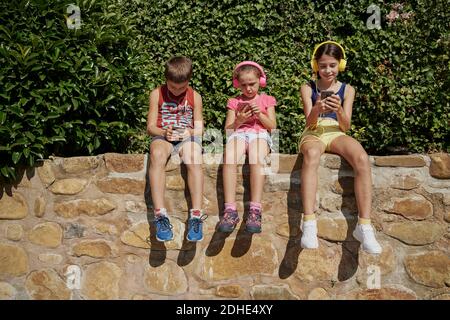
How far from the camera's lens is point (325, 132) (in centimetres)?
322

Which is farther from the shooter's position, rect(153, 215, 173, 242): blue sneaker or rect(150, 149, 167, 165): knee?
rect(150, 149, 167, 165): knee

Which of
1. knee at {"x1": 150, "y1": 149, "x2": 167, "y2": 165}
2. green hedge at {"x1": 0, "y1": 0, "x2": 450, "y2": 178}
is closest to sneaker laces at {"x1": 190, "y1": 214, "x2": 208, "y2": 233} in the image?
knee at {"x1": 150, "y1": 149, "x2": 167, "y2": 165}

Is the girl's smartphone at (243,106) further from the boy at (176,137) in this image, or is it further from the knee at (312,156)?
the knee at (312,156)

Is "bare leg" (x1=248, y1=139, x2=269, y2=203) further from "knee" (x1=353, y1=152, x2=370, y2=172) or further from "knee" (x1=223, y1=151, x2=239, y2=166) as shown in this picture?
"knee" (x1=353, y1=152, x2=370, y2=172)

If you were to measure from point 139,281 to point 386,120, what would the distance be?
2.53 meters

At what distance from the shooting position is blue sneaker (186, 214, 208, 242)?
2.88 meters

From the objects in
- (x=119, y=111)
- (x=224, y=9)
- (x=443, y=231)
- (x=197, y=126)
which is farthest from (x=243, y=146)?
(x=224, y=9)

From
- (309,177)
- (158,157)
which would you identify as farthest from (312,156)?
(158,157)

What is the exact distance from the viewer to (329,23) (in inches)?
178

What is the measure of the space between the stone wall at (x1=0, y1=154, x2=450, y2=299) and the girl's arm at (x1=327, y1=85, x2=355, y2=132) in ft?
0.84

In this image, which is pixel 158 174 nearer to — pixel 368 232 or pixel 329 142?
pixel 329 142

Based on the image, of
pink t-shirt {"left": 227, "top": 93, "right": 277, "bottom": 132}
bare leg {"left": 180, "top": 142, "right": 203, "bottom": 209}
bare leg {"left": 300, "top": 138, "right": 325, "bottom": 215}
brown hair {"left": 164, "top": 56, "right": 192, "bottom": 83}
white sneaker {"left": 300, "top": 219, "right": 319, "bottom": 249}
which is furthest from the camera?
pink t-shirt {"left": 227, "top": 93, "right": 277, "bottom": 132}

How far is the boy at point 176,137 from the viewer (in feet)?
9.60

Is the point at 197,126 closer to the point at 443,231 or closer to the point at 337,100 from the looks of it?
the point at 337,100
